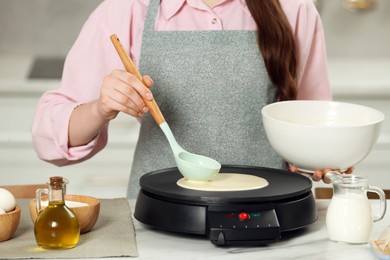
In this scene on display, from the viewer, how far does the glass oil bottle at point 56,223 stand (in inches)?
52.6

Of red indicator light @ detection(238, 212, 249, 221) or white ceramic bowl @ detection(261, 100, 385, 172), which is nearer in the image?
red indicator light @ detection(238, 212, 249, 221)

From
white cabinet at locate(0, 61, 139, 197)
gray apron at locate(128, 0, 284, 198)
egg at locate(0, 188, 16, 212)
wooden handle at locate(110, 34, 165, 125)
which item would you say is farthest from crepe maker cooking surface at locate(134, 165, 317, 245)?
white cabinet at locate(0, 61, 139, 197)

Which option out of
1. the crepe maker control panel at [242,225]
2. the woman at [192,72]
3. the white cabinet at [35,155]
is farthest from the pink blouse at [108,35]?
the white cabinet at [35,155]

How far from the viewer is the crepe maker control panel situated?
1363 millimetres

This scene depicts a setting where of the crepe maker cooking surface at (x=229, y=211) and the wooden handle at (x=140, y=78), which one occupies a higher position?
the wooden handle at (x=140, y=78)

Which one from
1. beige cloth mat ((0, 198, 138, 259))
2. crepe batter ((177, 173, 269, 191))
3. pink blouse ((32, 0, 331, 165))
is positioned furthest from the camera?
pink blouse ((32, 0, 331, 165))

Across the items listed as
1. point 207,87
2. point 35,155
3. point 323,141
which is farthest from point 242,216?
point 35,155

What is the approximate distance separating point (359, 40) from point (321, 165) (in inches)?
80.0

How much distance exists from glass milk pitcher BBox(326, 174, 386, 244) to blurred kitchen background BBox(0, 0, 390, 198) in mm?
1572

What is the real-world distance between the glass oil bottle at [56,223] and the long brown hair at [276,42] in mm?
684

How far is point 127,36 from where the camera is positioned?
1.89 m

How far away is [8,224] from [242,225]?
39 cm

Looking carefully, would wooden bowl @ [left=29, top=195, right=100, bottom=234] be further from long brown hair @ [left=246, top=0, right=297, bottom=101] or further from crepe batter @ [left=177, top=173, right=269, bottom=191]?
long brown hair @ [left=246, top=0, right=297, bottom=101]

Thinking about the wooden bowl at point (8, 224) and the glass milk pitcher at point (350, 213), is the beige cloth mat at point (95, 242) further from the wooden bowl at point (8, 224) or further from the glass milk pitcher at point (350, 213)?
the glass milk pitcher at point (350, 213)
